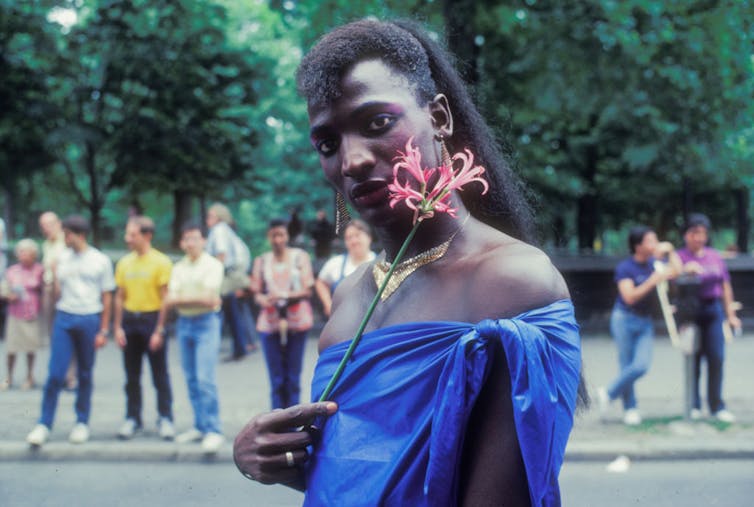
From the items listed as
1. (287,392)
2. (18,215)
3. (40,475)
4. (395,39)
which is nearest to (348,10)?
(287,392)

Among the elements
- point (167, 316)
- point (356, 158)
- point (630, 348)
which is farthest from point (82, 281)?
point (356, 158)

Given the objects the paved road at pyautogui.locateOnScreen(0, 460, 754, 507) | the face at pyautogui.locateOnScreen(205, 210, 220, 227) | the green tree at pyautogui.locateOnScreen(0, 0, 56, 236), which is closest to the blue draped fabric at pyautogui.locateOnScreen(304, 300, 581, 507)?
the paved road at pyautogui.locateOnScreen(0, 460, 754, 507)

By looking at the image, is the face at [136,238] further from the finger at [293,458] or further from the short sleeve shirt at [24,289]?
the finger at [293,458]

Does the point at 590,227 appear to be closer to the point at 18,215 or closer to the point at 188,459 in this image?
the point at 188,459

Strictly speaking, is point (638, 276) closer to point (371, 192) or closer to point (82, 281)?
point (82, 281)

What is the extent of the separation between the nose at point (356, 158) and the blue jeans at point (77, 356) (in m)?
6.35

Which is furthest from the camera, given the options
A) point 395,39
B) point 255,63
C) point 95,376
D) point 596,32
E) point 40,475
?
point 255,63

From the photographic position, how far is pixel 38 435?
7133mm

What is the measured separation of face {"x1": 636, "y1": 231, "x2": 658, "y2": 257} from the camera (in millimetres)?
7973

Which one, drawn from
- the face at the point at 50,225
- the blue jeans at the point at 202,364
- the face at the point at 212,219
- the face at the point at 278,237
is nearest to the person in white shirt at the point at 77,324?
the blue jeans at the point at 202,364

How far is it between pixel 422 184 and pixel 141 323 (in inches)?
256

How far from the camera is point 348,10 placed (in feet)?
42.1

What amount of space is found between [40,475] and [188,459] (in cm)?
116

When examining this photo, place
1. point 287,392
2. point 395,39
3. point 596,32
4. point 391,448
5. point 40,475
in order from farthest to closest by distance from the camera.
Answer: point 596,32 < point 287,392 < point 40,475 < point 395,39 < point 391,448
